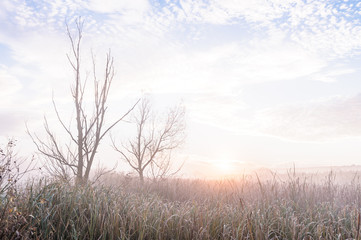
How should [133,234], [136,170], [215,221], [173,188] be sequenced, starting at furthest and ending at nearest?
[136,170]
[173,188]
[215,221]
[133,234]

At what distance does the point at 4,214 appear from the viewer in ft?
12.0

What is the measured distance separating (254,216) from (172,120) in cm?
986

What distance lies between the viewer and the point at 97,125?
28.3 ft

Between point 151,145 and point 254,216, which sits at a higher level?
point 151,145

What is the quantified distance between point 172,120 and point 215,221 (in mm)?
10035

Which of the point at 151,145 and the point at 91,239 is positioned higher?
the point at 151,145

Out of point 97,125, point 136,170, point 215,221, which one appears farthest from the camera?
point 136,170

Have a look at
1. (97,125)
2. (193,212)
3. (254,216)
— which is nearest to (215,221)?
(193,212)

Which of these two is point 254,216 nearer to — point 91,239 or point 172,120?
point 91,239

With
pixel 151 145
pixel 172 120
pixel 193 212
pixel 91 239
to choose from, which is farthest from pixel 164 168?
pixel 91 239

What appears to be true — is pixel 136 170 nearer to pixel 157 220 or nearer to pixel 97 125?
pixel 97 125

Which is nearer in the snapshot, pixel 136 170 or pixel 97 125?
pixel 97 125

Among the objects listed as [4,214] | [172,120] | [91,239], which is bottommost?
[91,239]

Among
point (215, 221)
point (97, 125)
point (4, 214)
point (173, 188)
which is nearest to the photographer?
point (4, 214)
